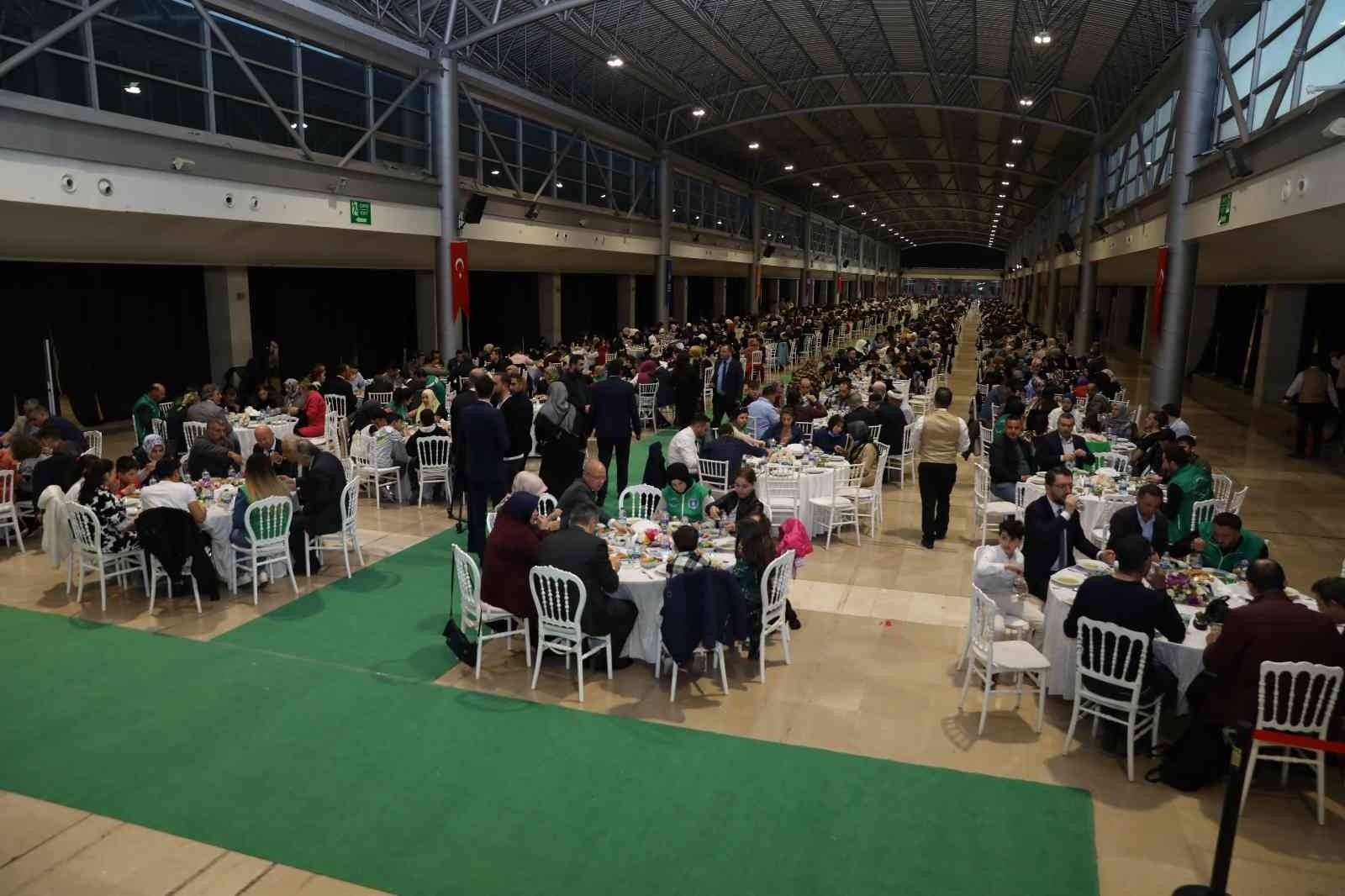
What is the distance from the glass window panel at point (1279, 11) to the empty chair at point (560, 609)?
10.8 m

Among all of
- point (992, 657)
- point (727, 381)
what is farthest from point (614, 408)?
point (992, 657)

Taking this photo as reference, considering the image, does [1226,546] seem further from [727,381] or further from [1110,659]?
[727,381]

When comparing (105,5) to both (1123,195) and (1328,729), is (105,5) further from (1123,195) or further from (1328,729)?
(1123,195)

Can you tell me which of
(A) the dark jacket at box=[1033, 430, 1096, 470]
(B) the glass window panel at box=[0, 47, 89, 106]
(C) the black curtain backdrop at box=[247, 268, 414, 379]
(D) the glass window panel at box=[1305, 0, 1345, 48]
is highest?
(D) the glass window panel at box=[1305, 0, 1345, 48]

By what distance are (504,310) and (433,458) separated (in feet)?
A: 52.0

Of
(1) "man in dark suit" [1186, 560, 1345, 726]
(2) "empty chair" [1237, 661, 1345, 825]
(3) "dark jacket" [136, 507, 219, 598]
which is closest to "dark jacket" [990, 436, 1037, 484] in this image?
(1) "man in dark suit" [1186, 560, 1345, 726]

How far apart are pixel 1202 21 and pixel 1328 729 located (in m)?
12.2

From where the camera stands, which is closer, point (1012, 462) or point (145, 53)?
point (1012, 462)

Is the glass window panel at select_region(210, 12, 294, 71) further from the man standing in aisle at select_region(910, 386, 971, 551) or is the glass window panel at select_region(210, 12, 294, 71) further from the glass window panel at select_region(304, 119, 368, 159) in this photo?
the man standing in aisle at select_region(910, 386, 971, 551)

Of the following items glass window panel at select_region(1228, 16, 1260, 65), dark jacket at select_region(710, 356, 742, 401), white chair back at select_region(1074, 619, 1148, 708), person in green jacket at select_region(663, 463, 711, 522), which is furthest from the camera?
dark jacket at select_region(710, 356, 742, 401)

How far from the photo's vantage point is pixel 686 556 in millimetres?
5961

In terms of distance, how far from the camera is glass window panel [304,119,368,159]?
15.5m

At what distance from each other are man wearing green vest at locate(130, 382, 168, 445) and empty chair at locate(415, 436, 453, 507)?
350cm

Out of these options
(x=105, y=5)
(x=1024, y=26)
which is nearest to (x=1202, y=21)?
(x=1024, y=26)
